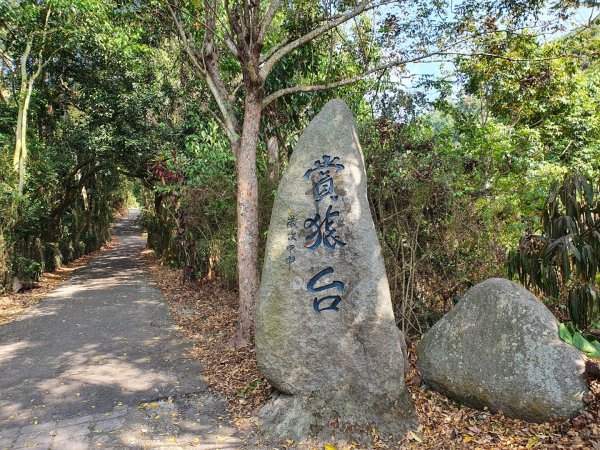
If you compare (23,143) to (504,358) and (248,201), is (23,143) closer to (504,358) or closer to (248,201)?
(248,201)

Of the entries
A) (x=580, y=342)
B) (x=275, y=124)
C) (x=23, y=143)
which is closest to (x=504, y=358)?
(x=580, y=342)

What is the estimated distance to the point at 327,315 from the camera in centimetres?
431

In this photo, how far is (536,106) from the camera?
945 centimetres

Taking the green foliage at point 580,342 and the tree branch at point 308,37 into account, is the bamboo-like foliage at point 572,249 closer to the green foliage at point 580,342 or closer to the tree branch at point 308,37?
the green foliage at point 580,342

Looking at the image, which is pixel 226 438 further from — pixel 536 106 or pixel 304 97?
pixel 536 106

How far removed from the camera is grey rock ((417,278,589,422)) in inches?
152

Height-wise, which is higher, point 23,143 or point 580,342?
point 23,143

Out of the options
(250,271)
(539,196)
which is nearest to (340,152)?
(250,271)

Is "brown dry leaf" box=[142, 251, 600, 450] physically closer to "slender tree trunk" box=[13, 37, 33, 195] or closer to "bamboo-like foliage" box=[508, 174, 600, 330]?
"bamboo-like foliage" box=[508, 174, 600, 330]

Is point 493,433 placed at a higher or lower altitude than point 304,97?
lower

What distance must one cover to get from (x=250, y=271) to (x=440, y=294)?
9.16ft

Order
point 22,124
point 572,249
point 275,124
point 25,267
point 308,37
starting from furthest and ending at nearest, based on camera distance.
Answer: point 25,267, point 22,124, point 275,124, point 308,37, point 572,249

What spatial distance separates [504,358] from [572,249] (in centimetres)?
131

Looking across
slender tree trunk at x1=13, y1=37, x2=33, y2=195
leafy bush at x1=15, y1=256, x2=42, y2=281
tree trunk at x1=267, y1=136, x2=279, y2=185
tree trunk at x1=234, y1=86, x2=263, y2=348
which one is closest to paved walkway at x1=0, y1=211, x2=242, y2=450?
tree trunk at x1=234, y1=86, x2=263, y2=348
